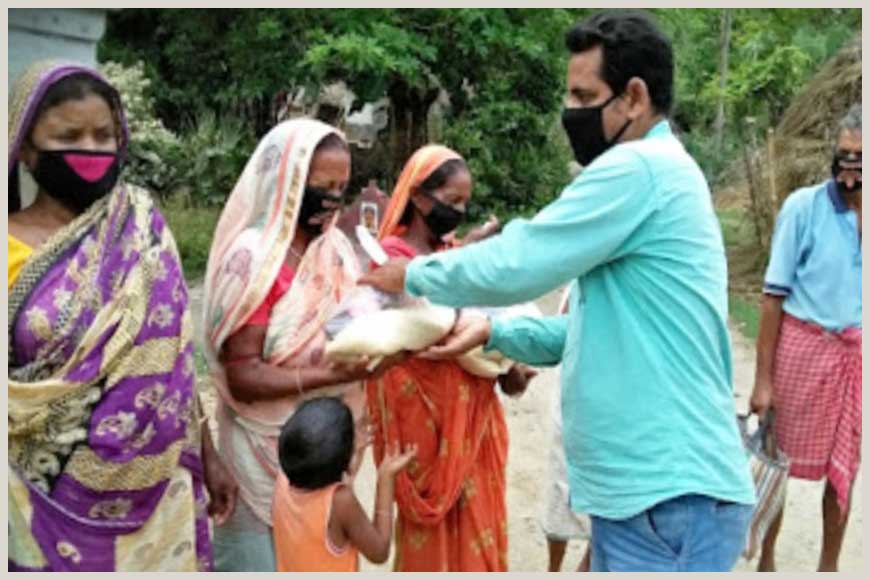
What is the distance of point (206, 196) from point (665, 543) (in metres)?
11.4

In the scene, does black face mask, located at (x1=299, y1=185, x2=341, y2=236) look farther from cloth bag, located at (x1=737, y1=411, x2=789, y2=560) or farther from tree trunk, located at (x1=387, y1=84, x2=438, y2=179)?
tree trunk, located at (x1=387, y1=84, x2=438, y2=179)

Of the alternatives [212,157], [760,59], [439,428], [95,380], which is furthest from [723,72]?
[95,380]

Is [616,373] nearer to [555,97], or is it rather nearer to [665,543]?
[665,543]

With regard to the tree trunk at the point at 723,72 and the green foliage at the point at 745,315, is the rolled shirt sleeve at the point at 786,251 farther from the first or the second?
the tree trunk at the point at 723,72

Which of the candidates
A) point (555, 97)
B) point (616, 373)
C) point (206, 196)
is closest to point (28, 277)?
point (616, 373)

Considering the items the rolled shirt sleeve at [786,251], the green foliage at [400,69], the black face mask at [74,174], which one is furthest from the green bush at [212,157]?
the black face mask at [74,174]

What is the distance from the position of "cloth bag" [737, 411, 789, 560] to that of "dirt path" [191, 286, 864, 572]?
64 cm

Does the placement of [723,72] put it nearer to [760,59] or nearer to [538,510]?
[760,59]

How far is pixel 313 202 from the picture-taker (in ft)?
9.32

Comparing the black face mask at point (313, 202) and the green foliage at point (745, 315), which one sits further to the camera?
the green foliage at point (745, 315)

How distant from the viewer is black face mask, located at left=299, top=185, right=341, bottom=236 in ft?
9.30

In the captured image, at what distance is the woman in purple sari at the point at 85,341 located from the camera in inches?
87.3

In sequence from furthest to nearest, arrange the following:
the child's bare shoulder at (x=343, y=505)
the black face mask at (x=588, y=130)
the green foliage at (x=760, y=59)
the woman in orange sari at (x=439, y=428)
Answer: the green foliage at (x=760, y=59), the woman in orange sari at (x=439, y=428), the child's bare shoulder at (x=343, y=505), the black face mask at (x=588, y=130)

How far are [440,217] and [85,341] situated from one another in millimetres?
1282
